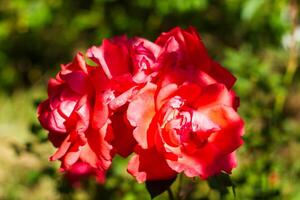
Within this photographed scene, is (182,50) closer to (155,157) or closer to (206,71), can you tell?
(206,71)

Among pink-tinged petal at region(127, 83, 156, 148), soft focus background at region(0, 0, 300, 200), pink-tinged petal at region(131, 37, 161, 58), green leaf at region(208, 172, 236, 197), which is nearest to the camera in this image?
pink-tinged petal at region(127, 83, 156, 148)

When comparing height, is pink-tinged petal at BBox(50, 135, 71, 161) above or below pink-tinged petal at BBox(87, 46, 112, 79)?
below

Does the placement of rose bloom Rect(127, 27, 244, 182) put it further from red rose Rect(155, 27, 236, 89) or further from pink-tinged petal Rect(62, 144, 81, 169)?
pink-tinged petal Rect(62, 144, 81, 169)

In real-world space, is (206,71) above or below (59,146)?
above

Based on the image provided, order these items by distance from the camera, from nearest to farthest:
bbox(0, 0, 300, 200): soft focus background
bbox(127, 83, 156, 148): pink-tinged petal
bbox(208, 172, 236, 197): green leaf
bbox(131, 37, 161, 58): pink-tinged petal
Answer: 1. bbox(127, 83, 156, 148): pink-tinged petal
2. bbox(131, 37, 161, 58): pink-tinged petal
3. bbox(208, 172, 236, 197): green leaf
4. bbox(0, 0, 300, 200): soft focus background

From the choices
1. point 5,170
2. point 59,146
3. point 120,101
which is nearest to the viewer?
point 120,101

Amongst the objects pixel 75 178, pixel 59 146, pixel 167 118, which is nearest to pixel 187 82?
pixel 167 118

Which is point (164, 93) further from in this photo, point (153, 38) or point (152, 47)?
point (153, 38)

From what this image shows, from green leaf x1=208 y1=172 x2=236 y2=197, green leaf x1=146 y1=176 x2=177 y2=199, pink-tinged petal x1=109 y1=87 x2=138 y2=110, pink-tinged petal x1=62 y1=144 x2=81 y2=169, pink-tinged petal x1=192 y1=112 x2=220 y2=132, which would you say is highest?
pink-tinged petal x1=109 y1=87 x2=138 y2=110

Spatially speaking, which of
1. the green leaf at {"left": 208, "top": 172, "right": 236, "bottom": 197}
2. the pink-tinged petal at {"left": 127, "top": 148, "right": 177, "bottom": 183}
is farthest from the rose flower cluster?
the green leaf at {"left": 208, "top": 172, "right": 236, "bottom": 197}
